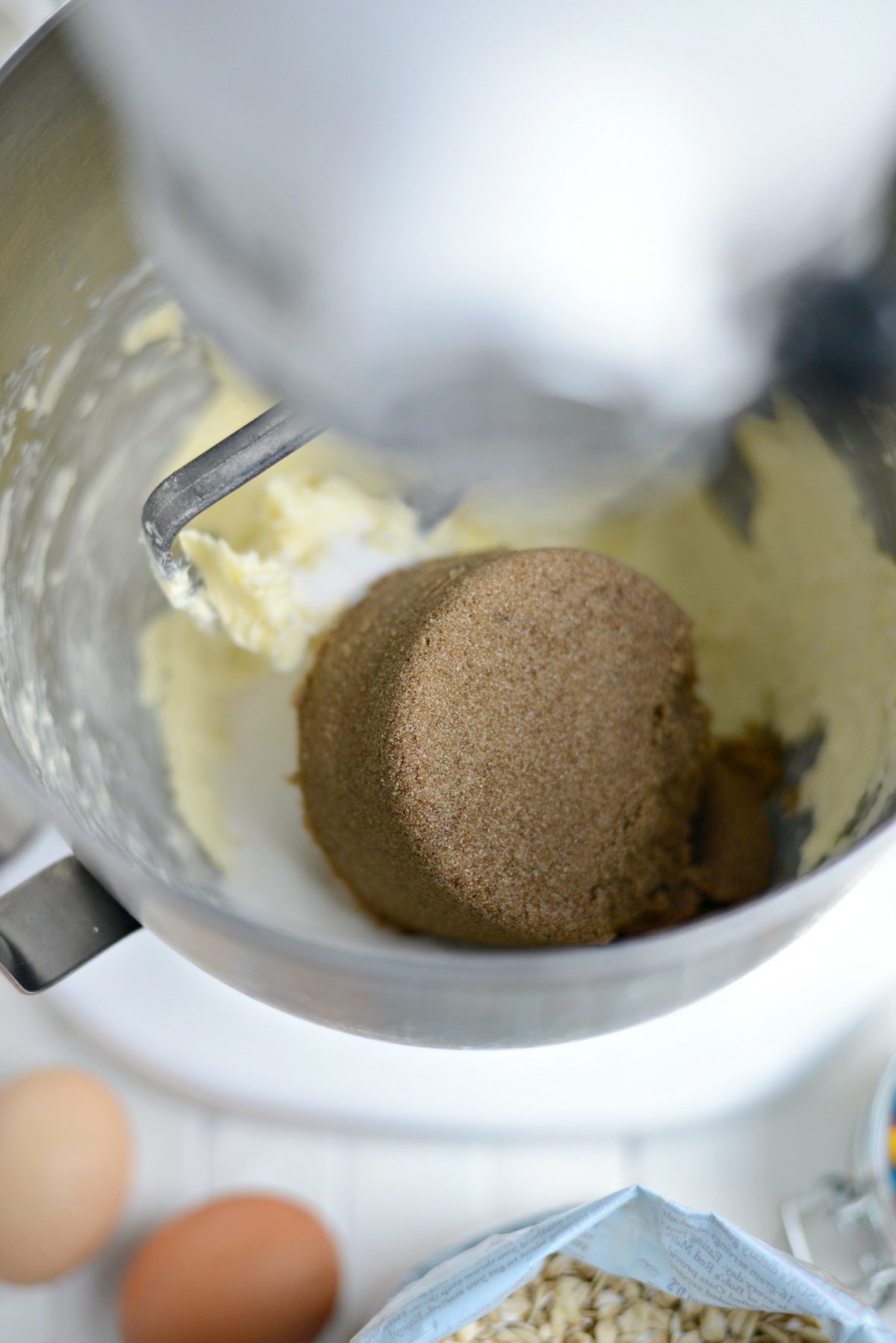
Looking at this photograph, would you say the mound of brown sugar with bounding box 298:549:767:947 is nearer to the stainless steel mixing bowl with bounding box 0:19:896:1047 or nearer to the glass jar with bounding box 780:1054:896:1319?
the stainless steel mixing bowl with bounding box 0:19:896:1047

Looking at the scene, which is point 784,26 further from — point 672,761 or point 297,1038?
point 297,1038

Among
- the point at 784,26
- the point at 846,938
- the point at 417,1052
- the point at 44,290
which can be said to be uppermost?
the point at 44,290

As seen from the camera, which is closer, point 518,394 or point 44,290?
point 44,290

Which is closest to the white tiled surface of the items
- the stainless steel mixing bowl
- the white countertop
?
the white countertop

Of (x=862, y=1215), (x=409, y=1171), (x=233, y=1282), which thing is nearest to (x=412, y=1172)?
(x=409, y=1171)

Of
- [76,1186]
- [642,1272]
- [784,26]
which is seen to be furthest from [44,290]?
[642,1272]

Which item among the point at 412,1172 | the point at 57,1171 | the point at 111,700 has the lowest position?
the point at 412,1172

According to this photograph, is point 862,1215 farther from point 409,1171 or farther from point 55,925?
point 55,925
